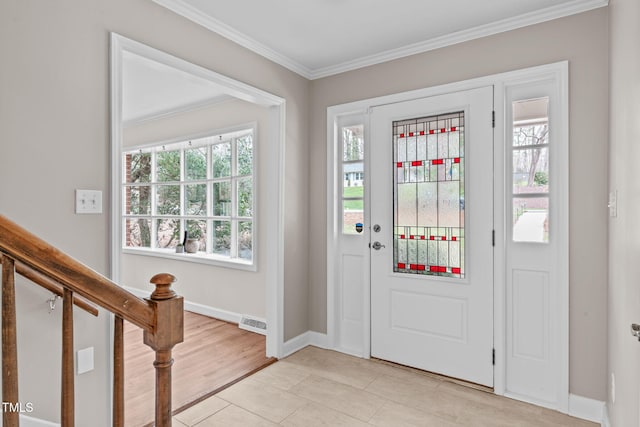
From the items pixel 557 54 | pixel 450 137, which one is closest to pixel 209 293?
pixel 450 137

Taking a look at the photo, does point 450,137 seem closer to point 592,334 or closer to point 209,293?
point 592,334

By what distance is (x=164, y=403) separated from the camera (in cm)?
115

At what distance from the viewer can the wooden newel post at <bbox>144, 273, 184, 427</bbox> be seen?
1.14m

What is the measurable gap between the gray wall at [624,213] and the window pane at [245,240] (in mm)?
3214

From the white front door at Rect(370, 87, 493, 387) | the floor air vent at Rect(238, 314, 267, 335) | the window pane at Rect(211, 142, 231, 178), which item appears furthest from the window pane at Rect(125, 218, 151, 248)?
the white front door at Rect(370, 87, 493, 387)

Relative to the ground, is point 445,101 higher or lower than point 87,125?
higher

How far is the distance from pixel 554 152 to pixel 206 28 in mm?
2514

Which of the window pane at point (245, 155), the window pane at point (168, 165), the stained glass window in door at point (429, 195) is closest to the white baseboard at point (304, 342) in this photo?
the stained glass window in door at point (429, 195)

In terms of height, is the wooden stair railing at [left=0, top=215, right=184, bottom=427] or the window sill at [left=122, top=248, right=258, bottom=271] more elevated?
the wooden stair railing at [left=0, top=215, right=184, bottom=427]

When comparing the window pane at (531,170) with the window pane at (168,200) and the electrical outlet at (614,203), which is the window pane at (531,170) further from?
the window pane at (168,200)

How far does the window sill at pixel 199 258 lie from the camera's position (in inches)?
159

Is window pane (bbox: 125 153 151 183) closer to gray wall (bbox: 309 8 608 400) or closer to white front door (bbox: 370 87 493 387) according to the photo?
white front door (bbox: 370 87 493 387)

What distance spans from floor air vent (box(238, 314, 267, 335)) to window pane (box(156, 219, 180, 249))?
1.70m

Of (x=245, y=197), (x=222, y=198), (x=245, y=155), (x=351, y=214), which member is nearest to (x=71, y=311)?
(x=351, y=214)
